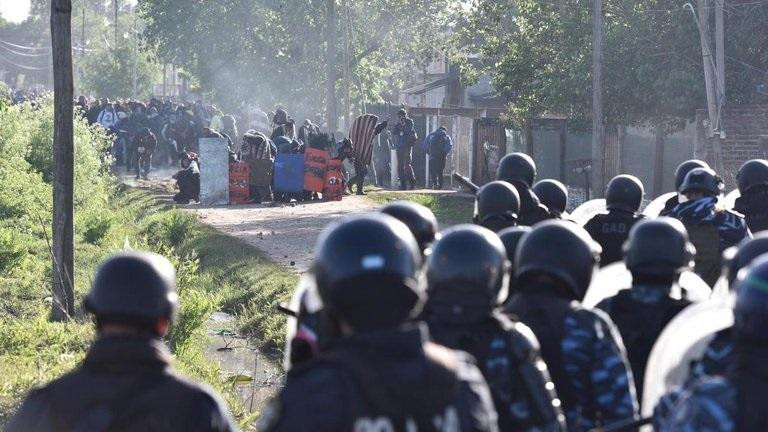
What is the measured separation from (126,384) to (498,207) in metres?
4.09

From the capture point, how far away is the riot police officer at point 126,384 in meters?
3.36

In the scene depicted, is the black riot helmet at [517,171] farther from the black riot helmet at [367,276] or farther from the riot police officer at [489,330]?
the black riot helmet at [367,276]

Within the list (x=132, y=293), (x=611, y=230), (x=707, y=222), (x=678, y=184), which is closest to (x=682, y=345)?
(x=132, y=293)

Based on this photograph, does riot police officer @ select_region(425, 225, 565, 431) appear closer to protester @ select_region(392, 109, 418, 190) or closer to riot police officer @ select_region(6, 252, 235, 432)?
riot police officer @ select_region(6, 252, 235, 432)

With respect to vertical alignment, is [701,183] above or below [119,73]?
below

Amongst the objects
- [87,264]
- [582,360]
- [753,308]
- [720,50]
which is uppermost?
[720,50]

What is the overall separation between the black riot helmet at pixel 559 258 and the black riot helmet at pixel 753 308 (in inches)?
56.4

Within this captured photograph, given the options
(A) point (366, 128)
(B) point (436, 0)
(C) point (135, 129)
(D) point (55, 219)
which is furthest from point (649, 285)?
(B) point (436, 0)

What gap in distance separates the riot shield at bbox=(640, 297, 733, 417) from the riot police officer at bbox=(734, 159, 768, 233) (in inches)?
203

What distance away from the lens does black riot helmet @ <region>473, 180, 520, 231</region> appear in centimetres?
725

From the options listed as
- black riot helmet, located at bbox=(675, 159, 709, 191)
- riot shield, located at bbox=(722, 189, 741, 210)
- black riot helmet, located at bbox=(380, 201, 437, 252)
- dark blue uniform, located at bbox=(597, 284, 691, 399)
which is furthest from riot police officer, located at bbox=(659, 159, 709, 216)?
dark blue uniform, located at bbox=(597, 284, 691, 399)

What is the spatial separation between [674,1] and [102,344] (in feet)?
72.4

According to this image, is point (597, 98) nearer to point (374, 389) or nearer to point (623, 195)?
point (623, 195)

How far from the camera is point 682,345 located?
12.7ft
